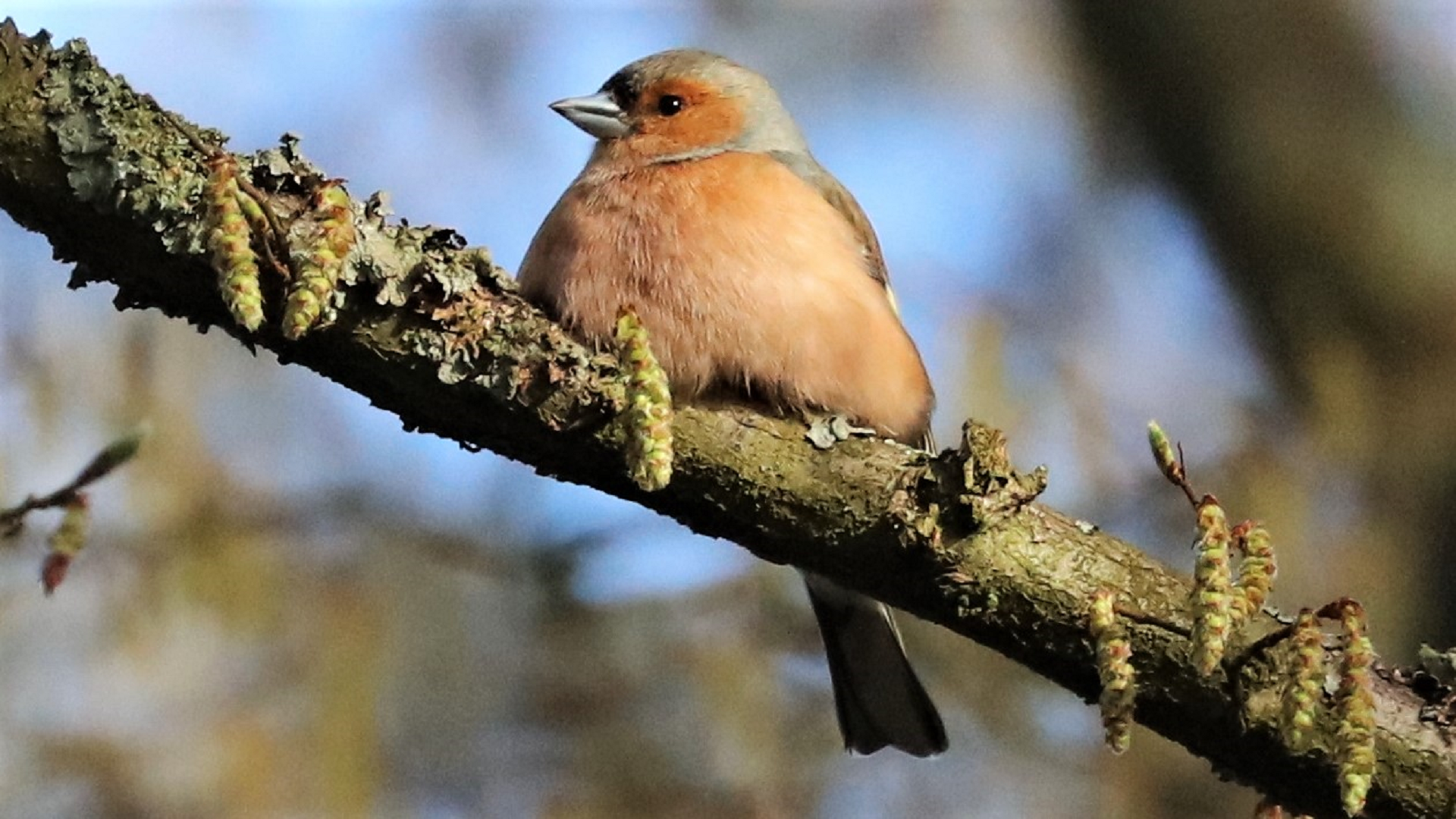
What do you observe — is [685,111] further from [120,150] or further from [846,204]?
[120,150]

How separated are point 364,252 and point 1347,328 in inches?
134

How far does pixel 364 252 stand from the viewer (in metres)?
2.34

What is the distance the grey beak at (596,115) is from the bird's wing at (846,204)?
439 millimetres

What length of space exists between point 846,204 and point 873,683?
1.23 m

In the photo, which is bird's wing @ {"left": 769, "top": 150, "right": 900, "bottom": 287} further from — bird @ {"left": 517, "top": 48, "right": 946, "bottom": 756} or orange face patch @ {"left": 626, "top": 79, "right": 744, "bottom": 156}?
orange face patch @ {"left": 626, "top": 79, "right": 744, "bottom": 156}

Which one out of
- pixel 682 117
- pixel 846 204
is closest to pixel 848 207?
pixel 846 204

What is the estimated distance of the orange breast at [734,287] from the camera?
10.1ft

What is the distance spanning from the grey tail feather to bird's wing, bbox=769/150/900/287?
82 cm

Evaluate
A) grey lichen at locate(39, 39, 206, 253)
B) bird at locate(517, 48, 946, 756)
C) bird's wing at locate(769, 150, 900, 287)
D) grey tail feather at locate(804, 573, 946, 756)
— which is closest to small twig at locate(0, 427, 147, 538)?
grey lichen at locate(39, 39, 206, 253)

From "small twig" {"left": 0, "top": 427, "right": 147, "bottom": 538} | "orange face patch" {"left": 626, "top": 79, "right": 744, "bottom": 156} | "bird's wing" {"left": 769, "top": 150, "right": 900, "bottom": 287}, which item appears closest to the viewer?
"small twig" {"left": 0, "top": 427, "right": 147, "bottom": 538}

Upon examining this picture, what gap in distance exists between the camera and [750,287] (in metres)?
3.23

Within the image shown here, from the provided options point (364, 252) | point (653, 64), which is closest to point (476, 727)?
point (653, 64)

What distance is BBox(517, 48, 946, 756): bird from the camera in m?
3.09

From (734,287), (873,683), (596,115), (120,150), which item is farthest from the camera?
(596,115)
